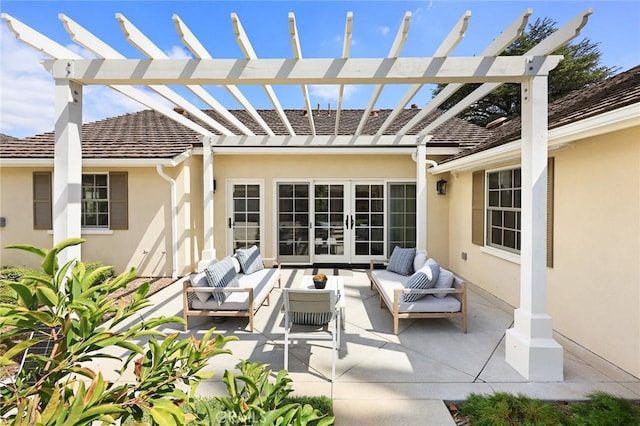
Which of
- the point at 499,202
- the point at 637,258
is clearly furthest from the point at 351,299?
the point at 637,258

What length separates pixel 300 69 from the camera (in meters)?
3.31

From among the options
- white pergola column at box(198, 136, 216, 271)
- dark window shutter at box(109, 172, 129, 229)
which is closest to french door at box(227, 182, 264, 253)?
white pergola column at box(198, 136, 216, 271)

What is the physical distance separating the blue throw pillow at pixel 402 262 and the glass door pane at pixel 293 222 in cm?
329

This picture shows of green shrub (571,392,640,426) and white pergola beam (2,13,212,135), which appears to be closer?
green shrub (571,392,640,426)

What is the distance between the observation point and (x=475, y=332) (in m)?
4.40

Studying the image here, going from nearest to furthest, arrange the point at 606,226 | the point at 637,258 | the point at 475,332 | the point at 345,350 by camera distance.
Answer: the point at 637,258 → the point at 606,226 → the point at 345,350 → the point at 475,332

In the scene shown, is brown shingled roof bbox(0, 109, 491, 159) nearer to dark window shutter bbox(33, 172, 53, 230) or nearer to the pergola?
dark window shutter bbox(33, 172, 53, 230)

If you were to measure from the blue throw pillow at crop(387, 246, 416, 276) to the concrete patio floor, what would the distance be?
1.24 metres

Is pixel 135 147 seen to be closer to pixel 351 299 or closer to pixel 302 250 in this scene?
pixel 302 250

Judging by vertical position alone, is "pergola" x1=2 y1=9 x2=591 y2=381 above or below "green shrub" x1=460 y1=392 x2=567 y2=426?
above

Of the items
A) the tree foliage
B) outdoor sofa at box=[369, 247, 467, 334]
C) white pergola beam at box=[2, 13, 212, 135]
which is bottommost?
outdoor sofa at box=[369, 247, 467, 334]

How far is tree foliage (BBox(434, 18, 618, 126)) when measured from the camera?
19.0 metres

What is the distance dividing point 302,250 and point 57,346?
308 inches

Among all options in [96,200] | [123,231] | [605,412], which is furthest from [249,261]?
[605,412]
